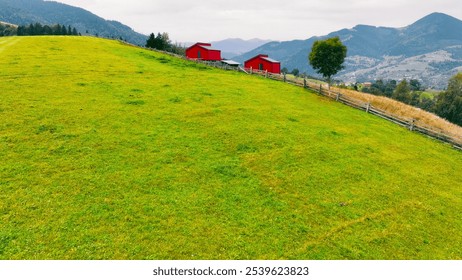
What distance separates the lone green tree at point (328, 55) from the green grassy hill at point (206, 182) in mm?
43278

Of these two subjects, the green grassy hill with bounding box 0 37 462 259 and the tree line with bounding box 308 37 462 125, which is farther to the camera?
the tree line with bounding box 308 37 462 125

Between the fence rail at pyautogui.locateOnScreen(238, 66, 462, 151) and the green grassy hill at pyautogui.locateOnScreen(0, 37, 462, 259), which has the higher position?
the fence rail at pyautogui.locateOnScreen(238, 66, 462, 151)

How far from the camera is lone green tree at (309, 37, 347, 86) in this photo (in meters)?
67.2

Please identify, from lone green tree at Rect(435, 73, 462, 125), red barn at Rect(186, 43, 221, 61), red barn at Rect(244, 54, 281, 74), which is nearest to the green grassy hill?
red barn at Rect(244, 54, 281, 74)

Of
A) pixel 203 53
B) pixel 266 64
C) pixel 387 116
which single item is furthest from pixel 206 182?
pixel 203 53

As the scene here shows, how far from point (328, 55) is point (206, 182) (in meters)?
61.1

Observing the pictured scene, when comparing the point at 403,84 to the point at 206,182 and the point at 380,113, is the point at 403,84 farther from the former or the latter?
the point at 206,182

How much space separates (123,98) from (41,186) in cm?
1437

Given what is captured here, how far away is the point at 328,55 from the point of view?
6762 cm

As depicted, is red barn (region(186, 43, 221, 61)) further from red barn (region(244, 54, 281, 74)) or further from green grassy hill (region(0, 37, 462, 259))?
green grassy hill (region(0, 37, 462, 259))

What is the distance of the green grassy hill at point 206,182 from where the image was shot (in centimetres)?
1129

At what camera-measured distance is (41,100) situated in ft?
78.0

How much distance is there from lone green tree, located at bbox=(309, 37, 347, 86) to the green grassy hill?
43278 mm

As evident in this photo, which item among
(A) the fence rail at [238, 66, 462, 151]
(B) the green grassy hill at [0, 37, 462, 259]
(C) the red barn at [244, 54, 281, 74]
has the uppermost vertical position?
(C) the red barn at [244, 54, 281, 74]
